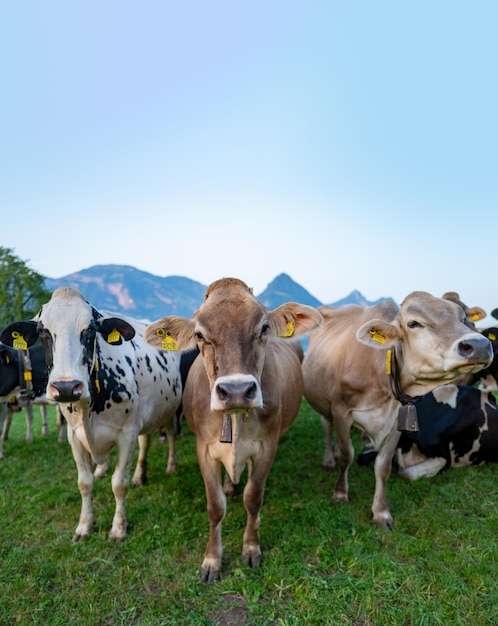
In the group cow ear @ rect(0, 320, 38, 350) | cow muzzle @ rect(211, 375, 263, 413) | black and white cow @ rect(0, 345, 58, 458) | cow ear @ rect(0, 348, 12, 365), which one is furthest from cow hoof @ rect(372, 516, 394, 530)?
cow ear @ rect(0, 348, 12, 365)

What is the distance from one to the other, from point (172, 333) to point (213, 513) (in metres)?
1.60

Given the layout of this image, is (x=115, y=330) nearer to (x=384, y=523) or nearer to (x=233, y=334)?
(x=233, y=334)

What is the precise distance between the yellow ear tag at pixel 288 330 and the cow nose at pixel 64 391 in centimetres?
173

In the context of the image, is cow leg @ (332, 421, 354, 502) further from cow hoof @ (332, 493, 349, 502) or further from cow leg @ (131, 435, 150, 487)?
cow leg @ (131, 435, 150, 487)

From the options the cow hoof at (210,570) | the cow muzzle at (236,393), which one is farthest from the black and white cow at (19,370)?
the cow muzzle at (236,393)

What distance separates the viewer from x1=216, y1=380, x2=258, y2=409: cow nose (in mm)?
2707

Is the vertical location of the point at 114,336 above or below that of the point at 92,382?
above

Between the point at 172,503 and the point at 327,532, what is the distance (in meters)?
1.80

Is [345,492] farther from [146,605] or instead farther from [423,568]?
[146,605]

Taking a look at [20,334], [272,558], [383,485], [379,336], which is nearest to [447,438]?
[383,485]

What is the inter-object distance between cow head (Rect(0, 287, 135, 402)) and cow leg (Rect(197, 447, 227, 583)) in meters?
1.21

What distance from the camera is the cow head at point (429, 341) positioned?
11.2ft

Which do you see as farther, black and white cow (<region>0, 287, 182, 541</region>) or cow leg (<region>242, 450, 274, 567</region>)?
cow leg (<region>242, 450, 274, 567</region>)

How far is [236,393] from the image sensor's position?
107 inches
